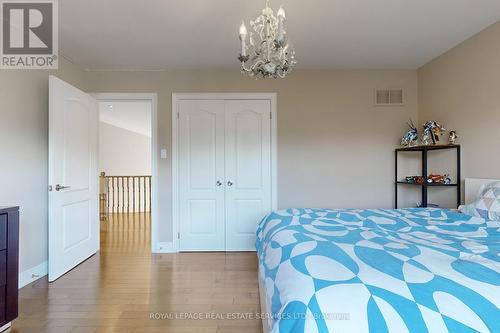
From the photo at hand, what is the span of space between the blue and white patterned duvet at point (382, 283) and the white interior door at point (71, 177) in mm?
2368

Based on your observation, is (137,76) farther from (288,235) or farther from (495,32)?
(495,32)

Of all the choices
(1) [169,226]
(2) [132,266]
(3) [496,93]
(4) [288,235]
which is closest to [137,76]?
(1) [169,226]

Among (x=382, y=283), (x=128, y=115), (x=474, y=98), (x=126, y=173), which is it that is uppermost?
(x=128, y=115)

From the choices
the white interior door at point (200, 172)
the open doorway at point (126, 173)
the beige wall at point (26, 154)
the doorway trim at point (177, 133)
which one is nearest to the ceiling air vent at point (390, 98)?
the doorway trim at point (177, 133)

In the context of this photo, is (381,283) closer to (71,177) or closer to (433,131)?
(433,131)

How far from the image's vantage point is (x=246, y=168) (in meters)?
3.63

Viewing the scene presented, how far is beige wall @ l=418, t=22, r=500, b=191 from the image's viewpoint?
2.49 metres

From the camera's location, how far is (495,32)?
2475 millimetres

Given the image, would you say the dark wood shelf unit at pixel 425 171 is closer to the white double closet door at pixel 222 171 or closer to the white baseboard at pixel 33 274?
the white double closet door at pixel 222 171

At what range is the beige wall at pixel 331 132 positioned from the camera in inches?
142

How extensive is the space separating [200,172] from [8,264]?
82.0 inches

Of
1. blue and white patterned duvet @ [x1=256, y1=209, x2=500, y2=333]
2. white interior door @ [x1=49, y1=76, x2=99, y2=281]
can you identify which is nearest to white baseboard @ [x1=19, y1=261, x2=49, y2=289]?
white interior door @ [x1=49, y1=76, x2=99, y2=281]

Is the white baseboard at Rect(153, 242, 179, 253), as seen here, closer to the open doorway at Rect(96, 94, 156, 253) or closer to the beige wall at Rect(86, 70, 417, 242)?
the beige wall at Rect(86, 70, 417, 242)

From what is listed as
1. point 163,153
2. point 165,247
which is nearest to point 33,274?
point 165,247
